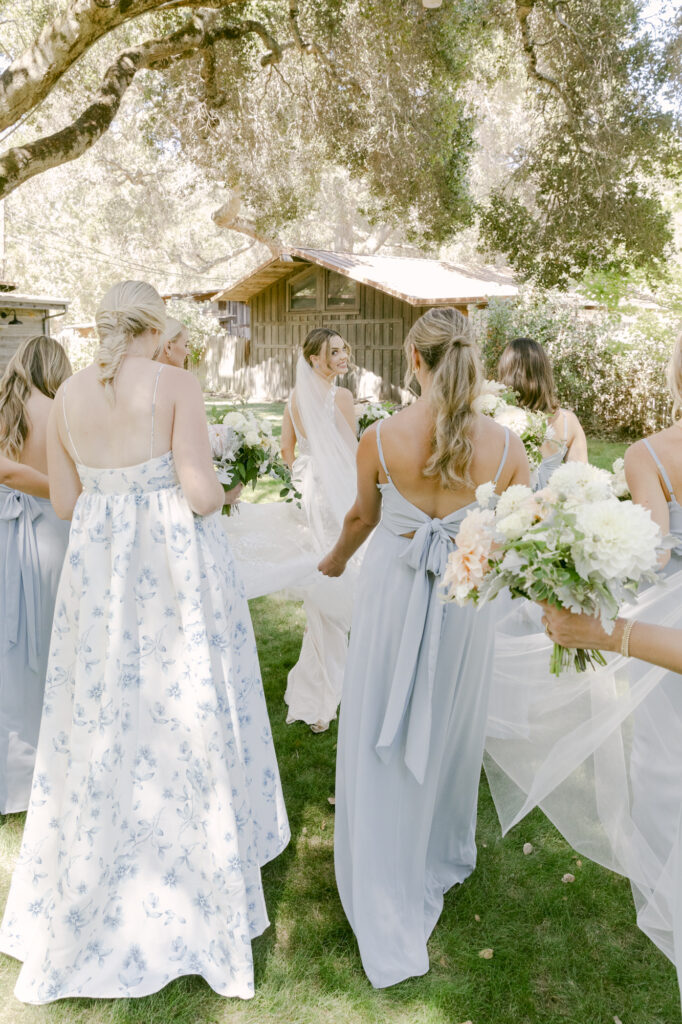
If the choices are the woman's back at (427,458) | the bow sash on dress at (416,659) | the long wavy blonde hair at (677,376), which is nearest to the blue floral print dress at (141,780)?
the bow sash on dress at (416,659)

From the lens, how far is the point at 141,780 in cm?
276

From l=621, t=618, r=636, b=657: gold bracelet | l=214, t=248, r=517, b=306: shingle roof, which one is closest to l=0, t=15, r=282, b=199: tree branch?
l=621, t=618, r=636, b=657: gold bracelet

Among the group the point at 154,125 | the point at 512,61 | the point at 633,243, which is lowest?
the point at 633,243

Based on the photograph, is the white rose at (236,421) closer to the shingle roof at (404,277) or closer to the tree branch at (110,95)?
the tree branch at (110,95)

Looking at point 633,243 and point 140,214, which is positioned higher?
point 140,214

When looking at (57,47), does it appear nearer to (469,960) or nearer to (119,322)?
(119,322)

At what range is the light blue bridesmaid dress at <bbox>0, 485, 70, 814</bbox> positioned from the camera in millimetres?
3783

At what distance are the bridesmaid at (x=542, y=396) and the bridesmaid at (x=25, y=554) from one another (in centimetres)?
306

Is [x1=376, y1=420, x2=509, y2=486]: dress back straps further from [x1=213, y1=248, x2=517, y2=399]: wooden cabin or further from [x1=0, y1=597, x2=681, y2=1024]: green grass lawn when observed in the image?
[x1=213, y1=248, x2=517, y2=399]: wooden cabin

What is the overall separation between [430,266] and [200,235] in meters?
29.6

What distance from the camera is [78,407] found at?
2678mm

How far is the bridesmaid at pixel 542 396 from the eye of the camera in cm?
525

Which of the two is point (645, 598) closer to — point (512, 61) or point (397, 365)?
point (512, 61)

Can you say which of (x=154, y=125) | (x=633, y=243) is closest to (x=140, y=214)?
(x=154, y=125)
